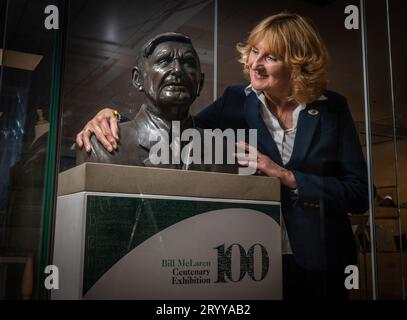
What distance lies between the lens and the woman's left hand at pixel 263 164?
202cm

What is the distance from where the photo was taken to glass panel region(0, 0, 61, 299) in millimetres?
1660

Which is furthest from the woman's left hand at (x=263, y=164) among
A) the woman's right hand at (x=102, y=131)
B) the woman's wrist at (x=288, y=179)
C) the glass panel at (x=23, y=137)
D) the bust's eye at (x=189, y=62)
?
the glass panel at (x=23, y=137)

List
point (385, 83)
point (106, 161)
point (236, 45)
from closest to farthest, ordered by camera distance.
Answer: point (106, 161) < point (236, 45) < point (385, 83)

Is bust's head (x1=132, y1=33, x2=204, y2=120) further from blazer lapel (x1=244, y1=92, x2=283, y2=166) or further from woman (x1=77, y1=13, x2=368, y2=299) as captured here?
blazer lapel (x1=244, y1=92, x2=283, y2=166)

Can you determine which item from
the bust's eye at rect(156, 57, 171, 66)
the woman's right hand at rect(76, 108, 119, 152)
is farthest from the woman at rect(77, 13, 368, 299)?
the woman's right hand at rect(76, 108, 119, 152)

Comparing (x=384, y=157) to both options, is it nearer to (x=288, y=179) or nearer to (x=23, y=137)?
(x=288, y=179)

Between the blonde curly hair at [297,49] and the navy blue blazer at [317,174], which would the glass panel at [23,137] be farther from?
the blonde curly hair at [297,49]

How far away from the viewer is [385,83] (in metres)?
2.26

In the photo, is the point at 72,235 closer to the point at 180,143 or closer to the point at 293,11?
the point at 180,143

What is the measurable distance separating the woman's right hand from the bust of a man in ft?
0.11

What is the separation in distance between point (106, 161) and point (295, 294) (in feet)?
3.08

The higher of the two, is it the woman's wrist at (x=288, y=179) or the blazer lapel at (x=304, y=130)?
the blazer lapel at (x=304, y=130)
